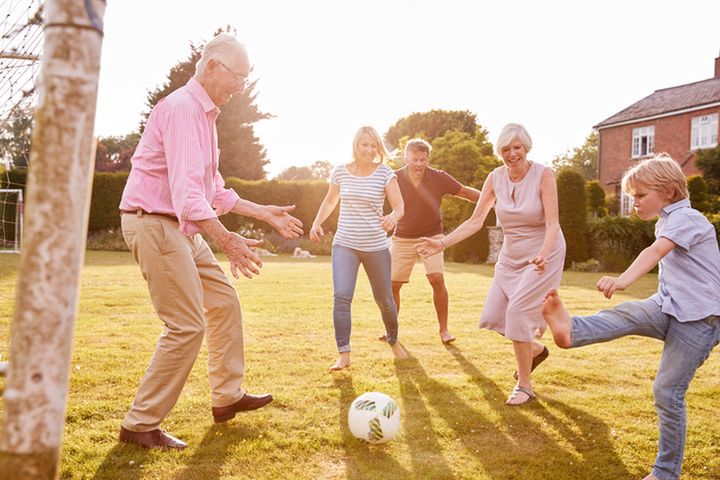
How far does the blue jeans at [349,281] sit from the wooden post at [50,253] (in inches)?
184

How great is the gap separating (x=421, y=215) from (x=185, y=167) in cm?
422

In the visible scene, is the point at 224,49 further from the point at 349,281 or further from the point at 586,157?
the point at 586,157

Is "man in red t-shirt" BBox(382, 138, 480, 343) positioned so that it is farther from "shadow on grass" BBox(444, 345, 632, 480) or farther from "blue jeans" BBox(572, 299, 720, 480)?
"blue jeans" BBox(572, 299, 720, 480)

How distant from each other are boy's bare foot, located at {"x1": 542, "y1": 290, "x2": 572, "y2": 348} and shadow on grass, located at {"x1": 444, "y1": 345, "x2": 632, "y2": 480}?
2.56ft

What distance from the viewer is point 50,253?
1.17 m

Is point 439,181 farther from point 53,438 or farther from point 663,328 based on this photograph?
point 53,438

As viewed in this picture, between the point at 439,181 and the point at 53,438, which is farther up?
the point at 439,181

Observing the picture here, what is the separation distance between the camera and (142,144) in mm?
3686

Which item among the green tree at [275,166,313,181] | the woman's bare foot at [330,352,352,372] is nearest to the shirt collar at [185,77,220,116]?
the woman's bare foot at [330,352,352,372]

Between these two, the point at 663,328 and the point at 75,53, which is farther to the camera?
the point at 663,328

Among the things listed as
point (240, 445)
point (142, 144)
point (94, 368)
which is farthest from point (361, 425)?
point (94, 368)

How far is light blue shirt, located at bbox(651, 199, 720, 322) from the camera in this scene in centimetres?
328

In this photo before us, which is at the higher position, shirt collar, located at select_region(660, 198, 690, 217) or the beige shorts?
shirt collar, located at select_region(660, 198, 690, 217)

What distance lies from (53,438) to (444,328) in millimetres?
6396
